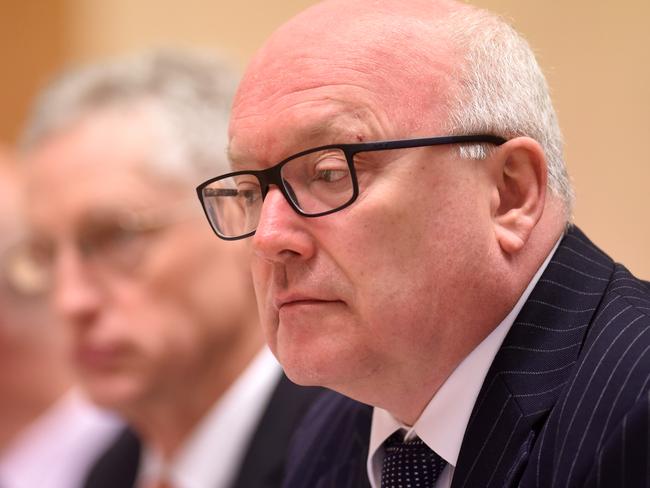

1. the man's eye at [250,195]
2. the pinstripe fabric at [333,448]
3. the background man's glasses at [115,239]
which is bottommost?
the pinstripe fabric at [333,448]

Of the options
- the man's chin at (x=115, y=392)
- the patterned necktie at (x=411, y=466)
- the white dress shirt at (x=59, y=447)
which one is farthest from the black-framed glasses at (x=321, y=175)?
the white dress shirt at (x=59, y=447)

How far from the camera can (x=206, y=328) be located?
8.44 ft

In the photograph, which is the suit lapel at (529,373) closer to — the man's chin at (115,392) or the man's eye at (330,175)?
the man's eye at (330,175)

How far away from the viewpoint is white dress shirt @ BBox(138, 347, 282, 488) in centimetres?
252

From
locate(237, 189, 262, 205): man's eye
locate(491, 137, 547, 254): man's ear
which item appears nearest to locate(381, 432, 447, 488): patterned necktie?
locate(491, 137, 547, 254): man's ear

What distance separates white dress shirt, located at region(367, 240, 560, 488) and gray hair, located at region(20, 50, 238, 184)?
136 cm

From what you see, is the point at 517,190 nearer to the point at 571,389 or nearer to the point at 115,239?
the point at 571,389

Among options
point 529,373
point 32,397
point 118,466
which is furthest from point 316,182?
point 32,397

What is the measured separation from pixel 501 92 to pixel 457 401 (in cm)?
46

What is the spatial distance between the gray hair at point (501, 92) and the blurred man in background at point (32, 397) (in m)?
1.91

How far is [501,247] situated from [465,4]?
1.30 ft

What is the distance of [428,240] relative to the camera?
1412mm

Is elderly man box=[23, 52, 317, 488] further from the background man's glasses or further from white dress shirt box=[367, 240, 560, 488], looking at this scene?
white dress shirt box=[367, 240, 560, 488]

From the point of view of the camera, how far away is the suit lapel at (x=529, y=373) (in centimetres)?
136
